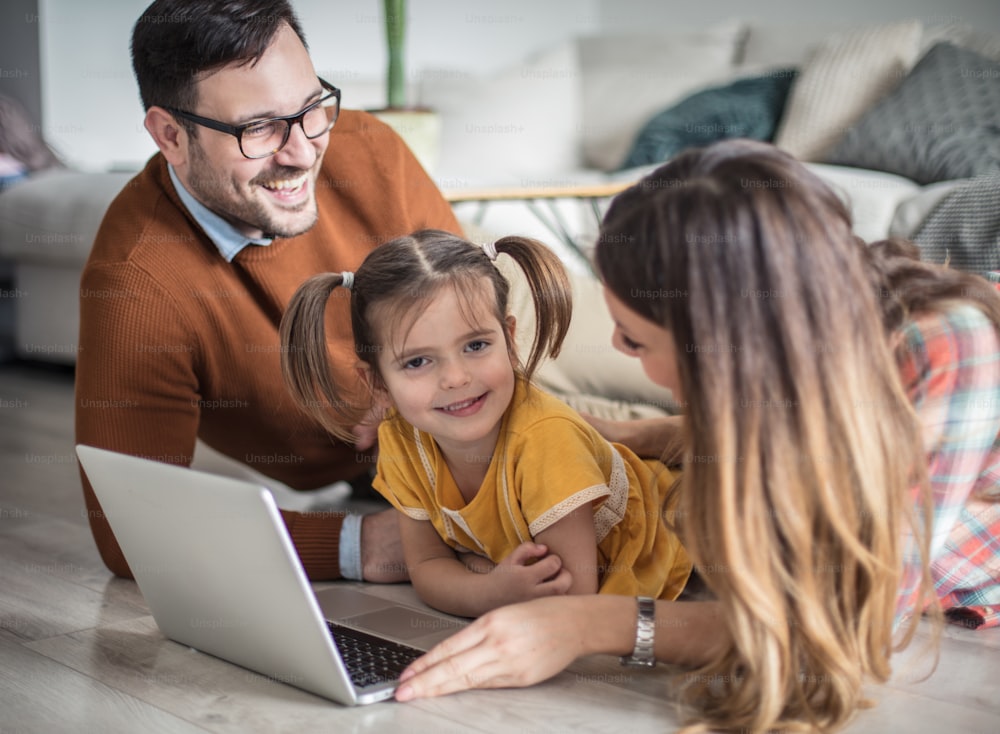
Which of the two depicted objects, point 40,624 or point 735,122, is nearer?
point 40,624

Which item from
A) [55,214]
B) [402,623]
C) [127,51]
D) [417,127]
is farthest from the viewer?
[127,51]

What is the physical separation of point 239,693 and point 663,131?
2.80m

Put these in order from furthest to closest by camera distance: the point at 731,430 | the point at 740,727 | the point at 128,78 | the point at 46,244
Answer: the point at 128,78
the point at 46,244
the point at 740,727
the point at 731,430

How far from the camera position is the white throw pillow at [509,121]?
3.97 m

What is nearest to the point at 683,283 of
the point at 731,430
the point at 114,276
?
the point at 731,430

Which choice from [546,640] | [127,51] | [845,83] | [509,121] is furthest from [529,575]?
[127,51]

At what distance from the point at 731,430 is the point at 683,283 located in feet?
0.43

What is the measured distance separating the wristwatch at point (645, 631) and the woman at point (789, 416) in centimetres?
6

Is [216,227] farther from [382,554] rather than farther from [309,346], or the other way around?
[382,554]

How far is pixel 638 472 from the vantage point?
1.46 meters

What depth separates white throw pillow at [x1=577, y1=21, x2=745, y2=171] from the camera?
3883mm

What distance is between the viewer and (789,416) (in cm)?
93

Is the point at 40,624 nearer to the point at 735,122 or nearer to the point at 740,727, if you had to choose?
the point at 740,727

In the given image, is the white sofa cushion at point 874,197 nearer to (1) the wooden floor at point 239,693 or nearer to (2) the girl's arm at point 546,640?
(1) the wooden floor at point 239,693
